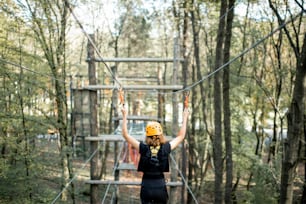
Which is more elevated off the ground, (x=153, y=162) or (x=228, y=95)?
(x=228, y=95)

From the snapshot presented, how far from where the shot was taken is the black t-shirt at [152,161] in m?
1.89

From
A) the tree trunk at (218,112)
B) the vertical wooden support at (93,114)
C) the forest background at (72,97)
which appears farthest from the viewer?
the tree trunk at (218,112)

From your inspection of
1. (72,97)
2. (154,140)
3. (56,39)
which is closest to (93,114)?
(72,97)

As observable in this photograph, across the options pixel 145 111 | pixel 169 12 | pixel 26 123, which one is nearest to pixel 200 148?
pixel 145 111

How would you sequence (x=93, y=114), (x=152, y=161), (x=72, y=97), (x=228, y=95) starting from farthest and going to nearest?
(x=72, y=97), (x=228, y=95), (x=93, y=114), (x=152, y=161)

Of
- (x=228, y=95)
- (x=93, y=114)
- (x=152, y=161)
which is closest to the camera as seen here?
(x=152, y=161)

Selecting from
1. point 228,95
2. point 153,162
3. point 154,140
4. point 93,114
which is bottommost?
point 153,162

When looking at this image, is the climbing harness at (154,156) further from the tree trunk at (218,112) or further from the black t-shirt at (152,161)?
the tree trunk at (218,112)

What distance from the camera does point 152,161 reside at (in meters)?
1.88

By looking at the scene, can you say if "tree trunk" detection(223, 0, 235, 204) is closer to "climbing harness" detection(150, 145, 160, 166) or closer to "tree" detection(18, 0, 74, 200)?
"tree" detection(18, 0, 74, 200)

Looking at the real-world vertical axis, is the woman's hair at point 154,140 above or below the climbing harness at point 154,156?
above

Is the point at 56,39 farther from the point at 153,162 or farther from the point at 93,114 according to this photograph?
the point at 153,162

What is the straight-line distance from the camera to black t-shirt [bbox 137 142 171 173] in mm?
1892

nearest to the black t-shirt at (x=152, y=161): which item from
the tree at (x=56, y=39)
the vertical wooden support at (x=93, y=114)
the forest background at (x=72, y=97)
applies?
the forest background at (x=72, y=97)
